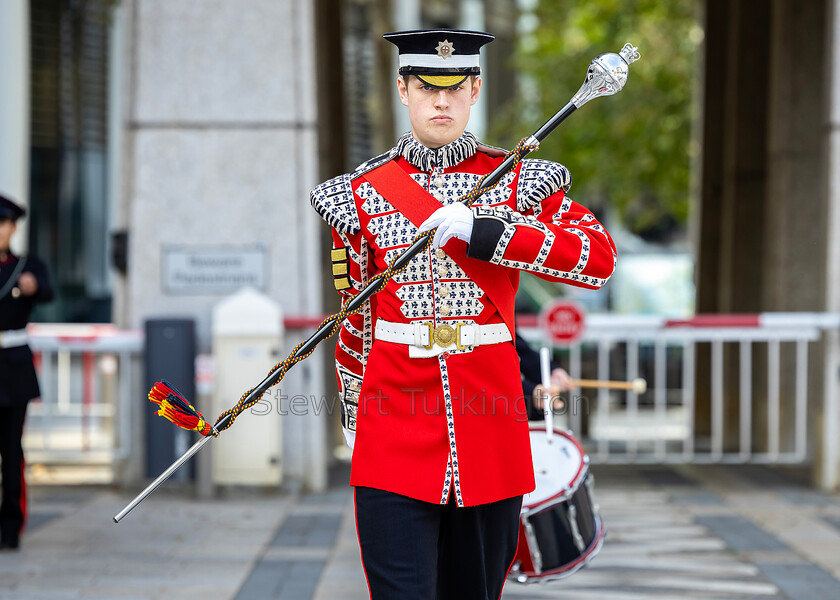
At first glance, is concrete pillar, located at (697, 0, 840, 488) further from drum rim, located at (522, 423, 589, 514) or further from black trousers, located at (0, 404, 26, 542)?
black trousers, located at (0, 404, 26, 542)

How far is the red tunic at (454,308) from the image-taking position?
2.96 meters

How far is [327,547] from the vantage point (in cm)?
617

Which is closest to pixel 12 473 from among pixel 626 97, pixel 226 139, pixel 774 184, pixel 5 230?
pixel 5 230

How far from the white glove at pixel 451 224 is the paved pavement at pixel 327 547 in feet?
8.86

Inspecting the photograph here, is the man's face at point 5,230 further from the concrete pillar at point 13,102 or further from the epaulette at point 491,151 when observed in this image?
the concrete pillar at point 13,102

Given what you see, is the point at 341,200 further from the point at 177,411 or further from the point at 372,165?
the point at 177,411

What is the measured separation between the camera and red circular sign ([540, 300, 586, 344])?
305 inches

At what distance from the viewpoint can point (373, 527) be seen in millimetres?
2994

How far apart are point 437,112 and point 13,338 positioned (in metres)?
3.85

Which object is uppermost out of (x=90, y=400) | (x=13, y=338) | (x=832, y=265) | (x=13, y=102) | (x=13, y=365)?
(x=13, y=102)

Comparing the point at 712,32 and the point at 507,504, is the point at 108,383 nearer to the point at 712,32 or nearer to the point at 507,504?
the point at 712,32

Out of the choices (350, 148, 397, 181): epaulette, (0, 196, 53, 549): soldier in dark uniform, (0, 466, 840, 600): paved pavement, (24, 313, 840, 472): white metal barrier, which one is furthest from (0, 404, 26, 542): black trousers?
(350, 148, 397, 181): epaulette

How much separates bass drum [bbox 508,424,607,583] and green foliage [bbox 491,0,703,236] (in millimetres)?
12852

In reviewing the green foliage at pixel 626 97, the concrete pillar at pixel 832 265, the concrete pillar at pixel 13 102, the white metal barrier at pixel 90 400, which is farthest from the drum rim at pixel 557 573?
the green foliage at pixel 626 97
